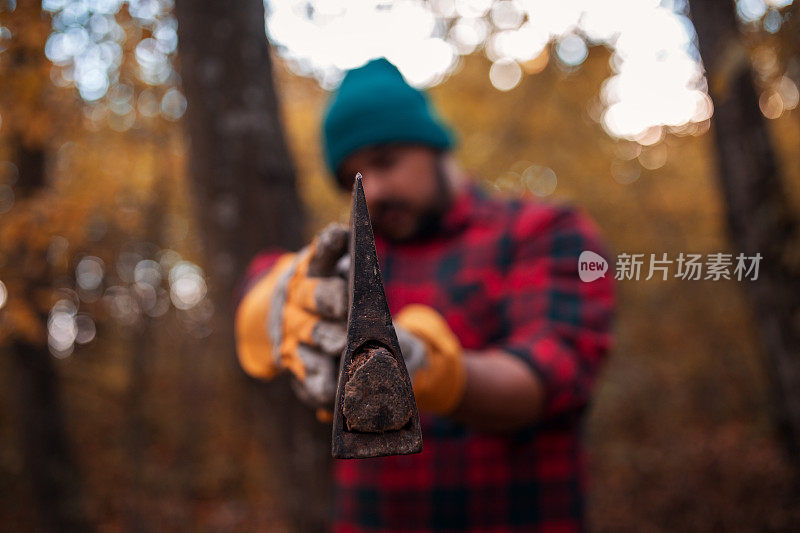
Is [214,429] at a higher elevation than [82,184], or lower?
lower

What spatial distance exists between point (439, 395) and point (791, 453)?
5734 mm

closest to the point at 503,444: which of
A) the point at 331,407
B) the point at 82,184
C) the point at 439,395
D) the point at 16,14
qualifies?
the point at 439,395

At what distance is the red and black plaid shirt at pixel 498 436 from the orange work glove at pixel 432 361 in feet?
1.87

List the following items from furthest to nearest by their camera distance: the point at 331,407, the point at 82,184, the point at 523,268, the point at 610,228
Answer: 1. the point at 610,228
2. the point at 82,184
3. the point at 523,268
4. the point at 331,407

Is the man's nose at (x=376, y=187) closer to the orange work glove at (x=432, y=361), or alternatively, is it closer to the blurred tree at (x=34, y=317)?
the orange work glove at (x=432, y=361)

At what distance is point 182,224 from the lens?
8.09 metres

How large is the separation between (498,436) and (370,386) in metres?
1.38

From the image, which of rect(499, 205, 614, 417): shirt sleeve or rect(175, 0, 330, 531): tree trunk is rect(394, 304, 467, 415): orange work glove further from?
rect(175, 0, 330, 531): tree trunk

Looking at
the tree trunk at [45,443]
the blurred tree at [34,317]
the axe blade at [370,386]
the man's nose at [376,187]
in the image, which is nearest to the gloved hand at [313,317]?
the axe blade at [370,386]

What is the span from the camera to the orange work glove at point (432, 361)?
1336 mm

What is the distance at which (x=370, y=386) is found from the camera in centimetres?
89

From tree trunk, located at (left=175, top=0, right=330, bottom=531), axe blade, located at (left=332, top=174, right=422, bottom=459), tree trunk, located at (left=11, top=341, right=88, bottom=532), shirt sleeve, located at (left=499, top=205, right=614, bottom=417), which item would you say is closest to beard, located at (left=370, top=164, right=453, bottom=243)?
shirt sleeve, located at (left=499, top=205, right=614, bottom=417)

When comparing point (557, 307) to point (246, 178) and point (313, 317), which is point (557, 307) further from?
point (246, 178)

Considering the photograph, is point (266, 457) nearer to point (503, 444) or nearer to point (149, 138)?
point (503, 444)
